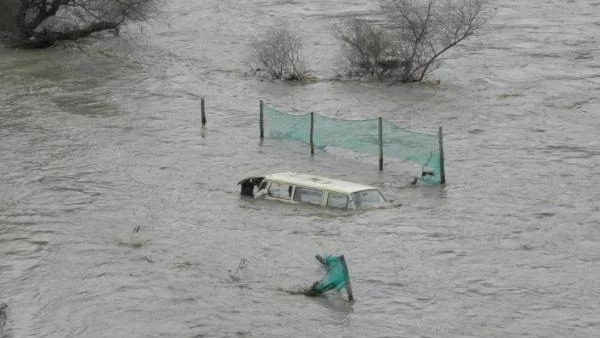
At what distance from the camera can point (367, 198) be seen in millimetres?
22031

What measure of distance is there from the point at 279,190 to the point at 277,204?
300mm

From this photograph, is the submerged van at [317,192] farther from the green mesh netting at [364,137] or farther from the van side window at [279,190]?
the green mesh netting at [364,137]

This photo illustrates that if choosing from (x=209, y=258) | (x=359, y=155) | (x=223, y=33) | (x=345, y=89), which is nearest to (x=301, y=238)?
(x=209, y=258)

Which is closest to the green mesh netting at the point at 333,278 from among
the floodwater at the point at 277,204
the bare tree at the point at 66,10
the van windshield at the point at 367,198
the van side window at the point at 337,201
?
the floodwater at the point at 277,204

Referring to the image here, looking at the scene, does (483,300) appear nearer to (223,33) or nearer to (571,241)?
(571,241)

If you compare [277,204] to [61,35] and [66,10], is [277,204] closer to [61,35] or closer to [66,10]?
[61,35]

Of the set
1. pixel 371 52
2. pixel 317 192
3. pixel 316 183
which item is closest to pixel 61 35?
pixel 371 52

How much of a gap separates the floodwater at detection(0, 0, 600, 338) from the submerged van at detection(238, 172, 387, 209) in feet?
0.98

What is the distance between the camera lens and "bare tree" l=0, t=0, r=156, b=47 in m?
42.8

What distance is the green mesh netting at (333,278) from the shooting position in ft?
56.9

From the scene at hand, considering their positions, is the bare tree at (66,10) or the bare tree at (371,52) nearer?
the bare tree at (371,52)

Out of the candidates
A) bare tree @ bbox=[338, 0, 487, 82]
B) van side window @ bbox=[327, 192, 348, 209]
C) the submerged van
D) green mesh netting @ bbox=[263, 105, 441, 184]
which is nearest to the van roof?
the submerged van

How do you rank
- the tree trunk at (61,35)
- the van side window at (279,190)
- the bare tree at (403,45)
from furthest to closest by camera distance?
the tree trunk at (61,35), the bare tree at (403,45), the van side window at (279,190)

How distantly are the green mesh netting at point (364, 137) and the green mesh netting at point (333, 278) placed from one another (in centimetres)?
814
